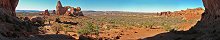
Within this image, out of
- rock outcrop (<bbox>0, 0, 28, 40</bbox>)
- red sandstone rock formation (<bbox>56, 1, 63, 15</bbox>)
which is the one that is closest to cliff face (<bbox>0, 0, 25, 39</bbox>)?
rock outcrop (<bbox>0, 0, 28, 40</bbox>)

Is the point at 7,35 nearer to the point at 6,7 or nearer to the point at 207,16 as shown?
the point at 6,7

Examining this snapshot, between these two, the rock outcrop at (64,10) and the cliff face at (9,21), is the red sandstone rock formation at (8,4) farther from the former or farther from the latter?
the rock outcrop at (64,10)

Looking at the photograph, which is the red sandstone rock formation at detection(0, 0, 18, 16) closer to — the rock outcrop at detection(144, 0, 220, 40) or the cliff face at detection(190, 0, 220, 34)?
the rock outcrop at detection(144, 0, 220, 40)

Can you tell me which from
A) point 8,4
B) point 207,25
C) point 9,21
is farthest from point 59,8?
point 207,25

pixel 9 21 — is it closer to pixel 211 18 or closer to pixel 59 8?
pixel 211 18

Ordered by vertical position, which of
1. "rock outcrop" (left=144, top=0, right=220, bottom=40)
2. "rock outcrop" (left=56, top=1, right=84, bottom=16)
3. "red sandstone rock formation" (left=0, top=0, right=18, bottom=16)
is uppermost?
"red sandstone rock formation" (left=0, top=0, right=18, bottom=16)

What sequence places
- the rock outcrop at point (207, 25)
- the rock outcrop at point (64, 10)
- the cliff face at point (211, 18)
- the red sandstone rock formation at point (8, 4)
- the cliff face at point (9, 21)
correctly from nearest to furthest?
1. the cliff face at point (9, 21)
2. the rock outcrop at point (207, 25)
3. the cliff face at point (211, 18)
4. the red sandstone rock formation at point (8, 4)
5. the rock outcrop at point (64, 10)

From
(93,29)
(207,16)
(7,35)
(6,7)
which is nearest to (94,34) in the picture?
(93,29)

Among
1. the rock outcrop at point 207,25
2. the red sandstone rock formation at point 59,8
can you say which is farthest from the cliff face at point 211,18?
the red sandstone rock formation at point 59,8

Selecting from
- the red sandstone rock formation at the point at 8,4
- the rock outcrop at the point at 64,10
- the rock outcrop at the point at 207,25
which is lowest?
the rock outcrop at the point at 64,10

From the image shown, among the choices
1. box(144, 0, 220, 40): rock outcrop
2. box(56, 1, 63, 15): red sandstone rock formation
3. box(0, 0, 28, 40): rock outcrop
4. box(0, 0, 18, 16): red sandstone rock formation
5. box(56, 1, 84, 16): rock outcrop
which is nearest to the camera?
box(0, 0, 28, 40): rock outcrop

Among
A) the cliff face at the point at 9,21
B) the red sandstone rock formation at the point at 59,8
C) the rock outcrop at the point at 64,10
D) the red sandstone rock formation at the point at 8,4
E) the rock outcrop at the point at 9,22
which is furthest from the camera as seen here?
the rock outcrop at the point at 64,10
